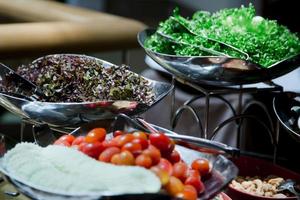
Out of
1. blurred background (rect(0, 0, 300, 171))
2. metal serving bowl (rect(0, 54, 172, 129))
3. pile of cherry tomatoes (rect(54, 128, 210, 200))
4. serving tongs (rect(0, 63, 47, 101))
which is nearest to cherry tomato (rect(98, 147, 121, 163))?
pile of cherry tomatoes (rect(54, 128, 210, 200))

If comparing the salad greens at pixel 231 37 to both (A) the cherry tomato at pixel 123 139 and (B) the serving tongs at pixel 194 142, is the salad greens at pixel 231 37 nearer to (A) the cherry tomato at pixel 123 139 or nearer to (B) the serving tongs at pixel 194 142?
(B) the serving tongs at pixel 194 142

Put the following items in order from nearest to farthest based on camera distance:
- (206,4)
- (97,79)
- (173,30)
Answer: (97,79) → (173,30) → (206,4)

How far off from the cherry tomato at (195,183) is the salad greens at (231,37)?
0.51 metres

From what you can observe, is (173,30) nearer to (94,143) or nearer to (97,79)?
(97,79)

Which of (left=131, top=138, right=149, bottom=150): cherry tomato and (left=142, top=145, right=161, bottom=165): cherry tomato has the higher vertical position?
(left=131, top=138, right=149, bottom=150): cherry tomato

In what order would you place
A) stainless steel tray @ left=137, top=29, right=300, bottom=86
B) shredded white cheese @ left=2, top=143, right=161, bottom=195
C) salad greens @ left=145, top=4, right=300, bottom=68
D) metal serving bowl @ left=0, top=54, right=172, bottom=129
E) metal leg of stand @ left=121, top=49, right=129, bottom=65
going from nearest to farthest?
shredded white cheese @ left=2, top=143, right=161, bottom=195 < metal serving bowl @ left=0, top=54, right=172, bottom=129 < stainless steel tray @ left=137, top=29, right=300, bottom=86 < salad greens @ left=145, top=4, right=300, bottom=68 < metal leg of stand @ left=121, top=49, right=129, bottom=65

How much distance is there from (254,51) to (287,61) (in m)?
0.10

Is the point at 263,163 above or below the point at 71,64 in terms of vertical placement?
below

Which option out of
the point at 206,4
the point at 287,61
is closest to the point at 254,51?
the point at 287,61

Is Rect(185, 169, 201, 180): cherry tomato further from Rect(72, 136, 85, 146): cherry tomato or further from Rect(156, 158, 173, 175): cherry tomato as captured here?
Rect(72, 136, 85, 146): cherry tomato

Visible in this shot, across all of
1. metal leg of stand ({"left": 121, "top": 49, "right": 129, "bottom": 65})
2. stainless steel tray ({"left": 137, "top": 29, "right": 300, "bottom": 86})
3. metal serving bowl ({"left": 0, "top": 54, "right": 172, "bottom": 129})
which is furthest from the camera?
metal leg of stand ({"left": 121, "top": 49, "right": 129, "bottom": 65})

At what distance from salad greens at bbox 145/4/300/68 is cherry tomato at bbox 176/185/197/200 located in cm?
54

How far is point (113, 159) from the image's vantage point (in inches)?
29.4

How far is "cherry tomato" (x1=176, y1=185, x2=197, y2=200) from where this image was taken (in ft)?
2.39
